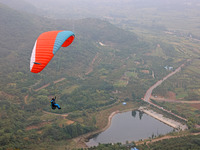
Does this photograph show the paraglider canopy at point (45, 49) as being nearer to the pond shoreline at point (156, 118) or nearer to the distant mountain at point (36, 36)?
the pond shoreline at point (156, 118)

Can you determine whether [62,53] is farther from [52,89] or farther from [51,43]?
[51,43]

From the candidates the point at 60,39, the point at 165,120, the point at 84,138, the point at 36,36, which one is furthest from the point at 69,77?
the point at 60,39

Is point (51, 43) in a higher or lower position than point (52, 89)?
higher

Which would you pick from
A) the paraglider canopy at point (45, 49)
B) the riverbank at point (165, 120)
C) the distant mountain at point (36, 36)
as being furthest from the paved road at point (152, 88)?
the paraglider canopy at point (45, 49)

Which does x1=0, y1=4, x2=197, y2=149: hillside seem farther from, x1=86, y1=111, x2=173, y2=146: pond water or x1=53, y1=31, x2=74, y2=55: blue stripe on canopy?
x1=53, y1=31, x2=74, y2=55: blue stripe on canopy

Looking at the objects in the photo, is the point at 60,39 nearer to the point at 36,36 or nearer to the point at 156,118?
the point at 156,118

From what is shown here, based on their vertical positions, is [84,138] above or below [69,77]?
below

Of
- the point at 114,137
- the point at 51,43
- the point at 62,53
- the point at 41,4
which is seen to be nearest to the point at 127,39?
the point at 62,53
